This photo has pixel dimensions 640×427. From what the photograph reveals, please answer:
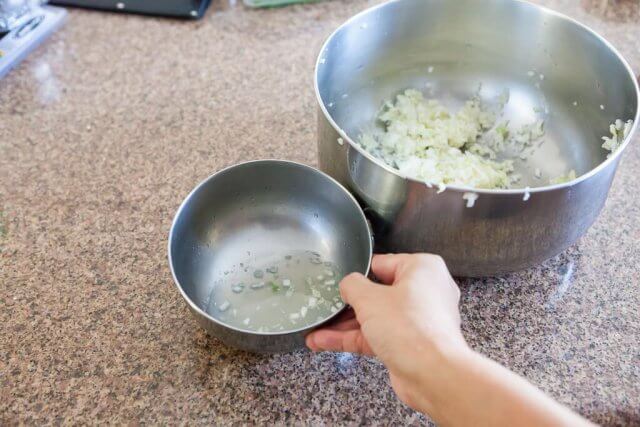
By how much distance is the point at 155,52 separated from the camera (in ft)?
3.92

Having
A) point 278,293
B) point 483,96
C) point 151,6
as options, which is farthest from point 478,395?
point 151,6

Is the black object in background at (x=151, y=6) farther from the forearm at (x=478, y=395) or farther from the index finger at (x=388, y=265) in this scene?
the forearm at (x=478, y=395)

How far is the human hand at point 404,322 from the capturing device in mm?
540

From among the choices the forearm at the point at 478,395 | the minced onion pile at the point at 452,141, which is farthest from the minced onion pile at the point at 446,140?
the forearm at the point at 478,395

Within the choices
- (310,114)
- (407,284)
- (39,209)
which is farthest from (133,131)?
(407,284)

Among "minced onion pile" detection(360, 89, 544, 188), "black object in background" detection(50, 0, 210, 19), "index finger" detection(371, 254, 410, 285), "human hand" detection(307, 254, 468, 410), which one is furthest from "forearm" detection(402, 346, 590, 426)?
"black object in background" detection(50, 0, 210, 19)

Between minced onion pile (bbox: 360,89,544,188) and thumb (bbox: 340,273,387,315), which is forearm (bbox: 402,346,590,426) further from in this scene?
minced onion pile (bbox: 360,89,544,188)

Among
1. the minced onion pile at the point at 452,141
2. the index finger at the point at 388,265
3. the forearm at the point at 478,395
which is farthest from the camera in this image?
the minced onion pile at the point at 452,141

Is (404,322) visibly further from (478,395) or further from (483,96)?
(483,96)

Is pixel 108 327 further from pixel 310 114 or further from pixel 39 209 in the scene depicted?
pixel 310 114

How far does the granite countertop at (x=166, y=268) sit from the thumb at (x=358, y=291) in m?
0.14

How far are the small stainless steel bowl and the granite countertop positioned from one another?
8 centimetres

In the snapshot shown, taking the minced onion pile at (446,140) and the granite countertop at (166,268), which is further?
the minced onion pile at (446,140)

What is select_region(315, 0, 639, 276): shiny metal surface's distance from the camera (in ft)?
2.18
